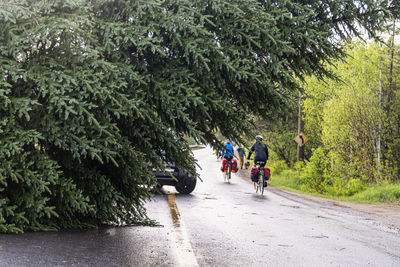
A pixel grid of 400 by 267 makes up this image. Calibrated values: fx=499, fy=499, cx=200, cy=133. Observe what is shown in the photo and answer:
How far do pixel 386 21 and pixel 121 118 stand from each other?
3.91 meters

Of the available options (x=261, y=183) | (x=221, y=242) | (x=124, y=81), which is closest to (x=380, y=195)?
(x=261, y=183)

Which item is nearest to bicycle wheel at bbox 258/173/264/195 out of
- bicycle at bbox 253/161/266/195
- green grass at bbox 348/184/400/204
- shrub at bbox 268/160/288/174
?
bicycle at bbox 253/161/266/195

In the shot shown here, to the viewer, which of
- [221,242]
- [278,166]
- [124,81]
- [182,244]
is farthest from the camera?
[278,166]

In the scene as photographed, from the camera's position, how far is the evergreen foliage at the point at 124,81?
18.2 ft

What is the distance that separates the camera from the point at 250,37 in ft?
20.1

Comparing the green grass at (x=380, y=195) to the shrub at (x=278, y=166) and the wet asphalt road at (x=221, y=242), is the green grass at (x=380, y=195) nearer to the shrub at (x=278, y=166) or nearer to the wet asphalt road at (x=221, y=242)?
the wet asphalt road at (x=221, y=242)

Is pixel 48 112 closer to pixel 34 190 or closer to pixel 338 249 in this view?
pixel 34 190

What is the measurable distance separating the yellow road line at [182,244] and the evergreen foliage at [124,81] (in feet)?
3.14

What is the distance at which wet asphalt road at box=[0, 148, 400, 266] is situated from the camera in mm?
5133

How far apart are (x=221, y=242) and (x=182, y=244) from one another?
755 millimetres

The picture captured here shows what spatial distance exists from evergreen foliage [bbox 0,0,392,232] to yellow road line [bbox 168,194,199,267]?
0.96 metres

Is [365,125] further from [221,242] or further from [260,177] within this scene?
[221,242]

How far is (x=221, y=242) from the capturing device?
24.0 ft

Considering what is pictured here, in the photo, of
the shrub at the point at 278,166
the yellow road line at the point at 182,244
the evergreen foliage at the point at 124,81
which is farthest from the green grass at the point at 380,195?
the shrub at the point at 278,166
